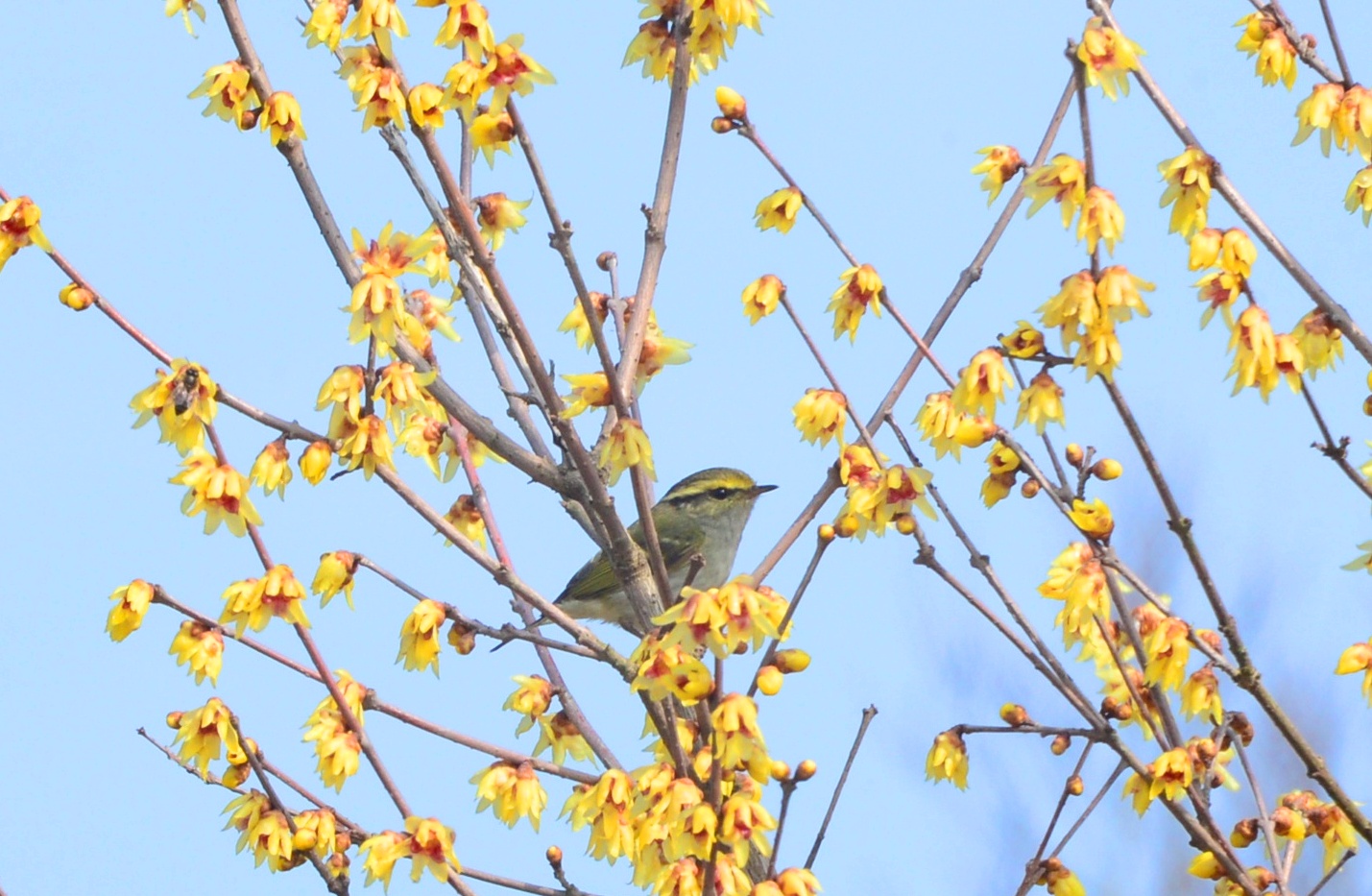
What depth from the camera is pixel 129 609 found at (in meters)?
3.96

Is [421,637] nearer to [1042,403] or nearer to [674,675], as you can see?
[674,675]

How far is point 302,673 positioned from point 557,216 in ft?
5.05

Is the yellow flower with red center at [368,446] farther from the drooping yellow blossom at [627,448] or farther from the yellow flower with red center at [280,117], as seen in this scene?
the yellow flower with red center at [280,117]

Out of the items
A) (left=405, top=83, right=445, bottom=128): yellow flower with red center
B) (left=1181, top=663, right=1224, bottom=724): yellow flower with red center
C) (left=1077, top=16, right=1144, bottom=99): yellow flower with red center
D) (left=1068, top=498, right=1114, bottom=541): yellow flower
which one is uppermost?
(left=405, top=83, right=445, bottom=128): yellow flower with red center

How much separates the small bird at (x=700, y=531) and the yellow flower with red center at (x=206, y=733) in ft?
13.9

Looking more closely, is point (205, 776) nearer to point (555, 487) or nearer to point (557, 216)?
point (555, 487)

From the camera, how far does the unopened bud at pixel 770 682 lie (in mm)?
3398

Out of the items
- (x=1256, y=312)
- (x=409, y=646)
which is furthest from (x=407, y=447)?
(x=1256, y=312)

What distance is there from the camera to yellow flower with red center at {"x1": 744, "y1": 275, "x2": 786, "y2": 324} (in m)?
4.05

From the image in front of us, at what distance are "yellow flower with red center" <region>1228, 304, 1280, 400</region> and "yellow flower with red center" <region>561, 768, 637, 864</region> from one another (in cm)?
165

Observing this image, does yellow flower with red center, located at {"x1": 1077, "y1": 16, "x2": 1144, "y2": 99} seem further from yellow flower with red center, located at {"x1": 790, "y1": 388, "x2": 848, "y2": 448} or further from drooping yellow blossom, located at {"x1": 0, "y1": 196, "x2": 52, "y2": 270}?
drooping yellow blossom, located at {"x1": 0, "y1": 196, "x2": 52, "y2": 270}

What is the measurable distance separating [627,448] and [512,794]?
41.8 inches

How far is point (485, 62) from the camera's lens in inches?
140

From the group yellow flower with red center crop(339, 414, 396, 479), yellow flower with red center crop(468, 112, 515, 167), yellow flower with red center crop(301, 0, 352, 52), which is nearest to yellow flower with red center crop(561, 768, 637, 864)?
yellow flower with red center crop(339, 414, 396, 479)
